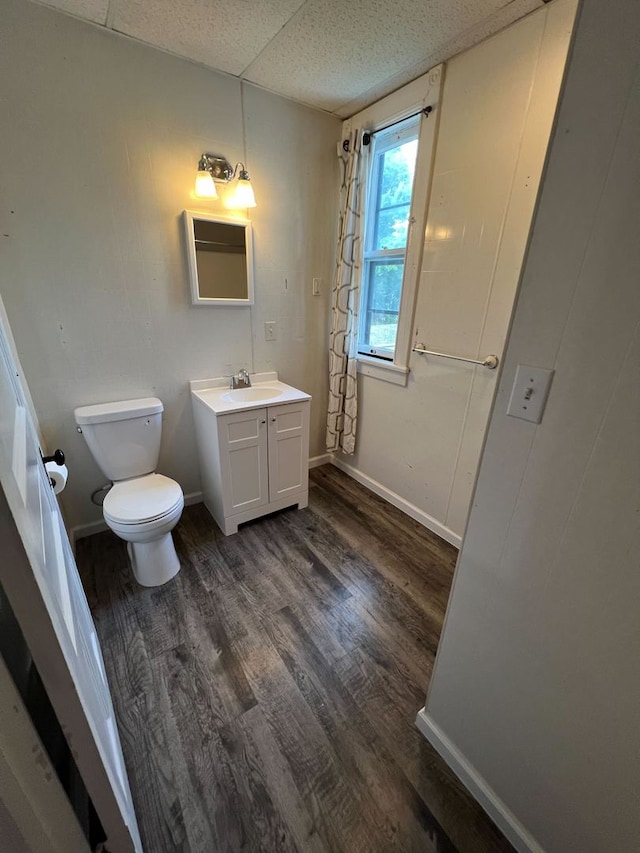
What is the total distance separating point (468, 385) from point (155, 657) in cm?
190

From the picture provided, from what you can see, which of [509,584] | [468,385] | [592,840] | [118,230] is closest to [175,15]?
[118,230]

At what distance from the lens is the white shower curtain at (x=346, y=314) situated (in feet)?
7.15

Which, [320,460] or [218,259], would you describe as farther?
[320,460]

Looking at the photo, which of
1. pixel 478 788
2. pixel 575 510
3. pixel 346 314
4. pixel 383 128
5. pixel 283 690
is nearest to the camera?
pixel 575 510

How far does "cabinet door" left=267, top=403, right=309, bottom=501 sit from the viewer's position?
2083mm

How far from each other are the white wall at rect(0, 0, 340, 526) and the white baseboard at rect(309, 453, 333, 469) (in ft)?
3.09

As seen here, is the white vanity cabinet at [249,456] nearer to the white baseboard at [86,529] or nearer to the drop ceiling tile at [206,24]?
the white baseboard at [86,529]

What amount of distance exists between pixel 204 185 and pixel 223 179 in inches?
6.0

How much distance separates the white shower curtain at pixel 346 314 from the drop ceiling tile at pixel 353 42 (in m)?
0.35

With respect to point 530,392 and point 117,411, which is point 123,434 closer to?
point 117,411

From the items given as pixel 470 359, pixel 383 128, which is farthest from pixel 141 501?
pixel 383 128

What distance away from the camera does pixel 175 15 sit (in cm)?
141

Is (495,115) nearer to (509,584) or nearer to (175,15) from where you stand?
(175,15)

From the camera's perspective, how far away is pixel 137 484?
72.4 inches
